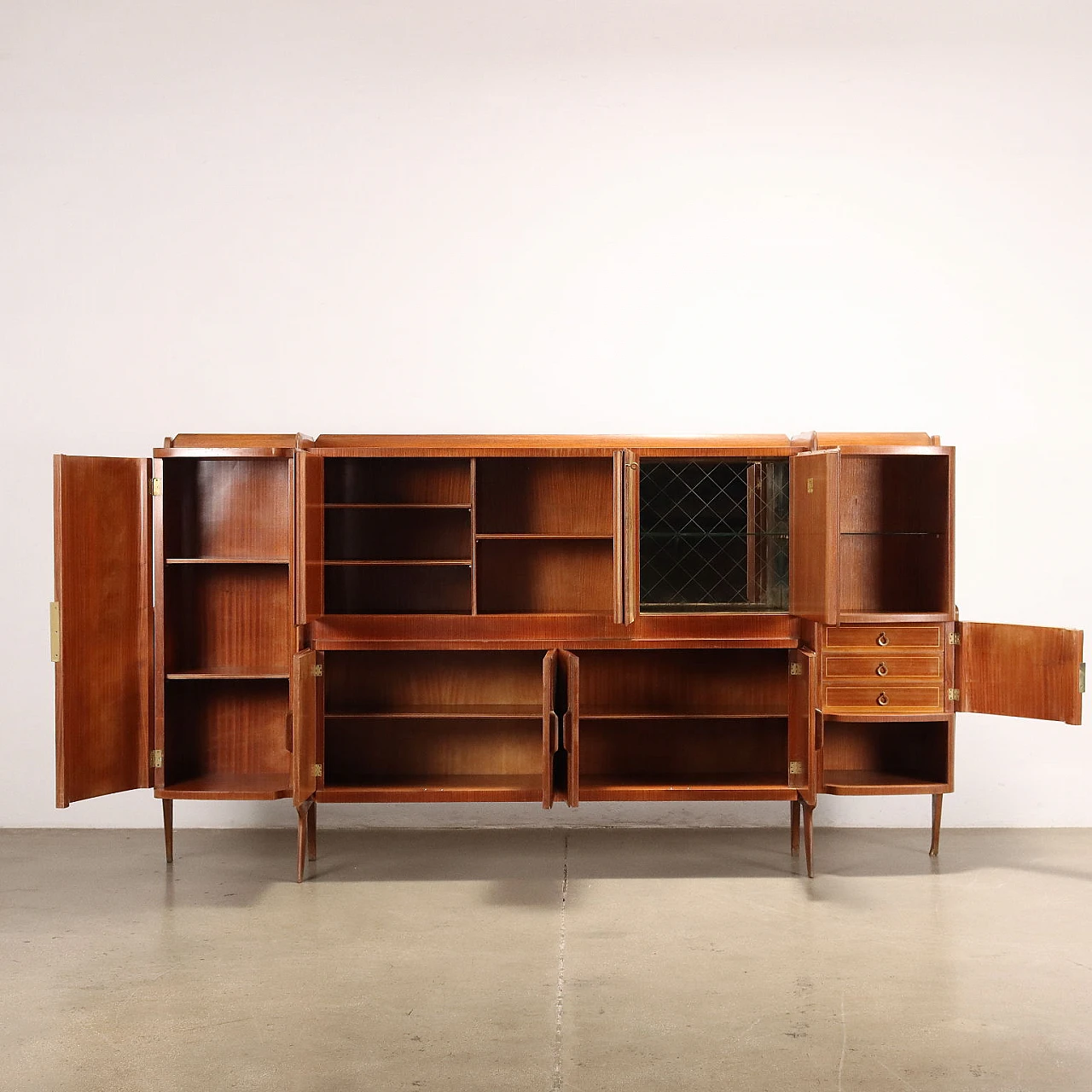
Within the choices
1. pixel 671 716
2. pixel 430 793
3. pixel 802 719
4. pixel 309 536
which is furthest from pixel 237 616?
pixel 802 719

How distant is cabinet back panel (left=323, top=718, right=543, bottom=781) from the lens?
4.88 metres

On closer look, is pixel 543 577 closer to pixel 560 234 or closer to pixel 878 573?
pixel 878 573

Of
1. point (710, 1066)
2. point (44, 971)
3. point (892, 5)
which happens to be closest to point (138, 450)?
point (44, 971)

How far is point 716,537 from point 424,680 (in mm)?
1473

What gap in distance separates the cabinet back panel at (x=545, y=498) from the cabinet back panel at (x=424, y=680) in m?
0.60

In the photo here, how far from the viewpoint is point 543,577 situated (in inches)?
191

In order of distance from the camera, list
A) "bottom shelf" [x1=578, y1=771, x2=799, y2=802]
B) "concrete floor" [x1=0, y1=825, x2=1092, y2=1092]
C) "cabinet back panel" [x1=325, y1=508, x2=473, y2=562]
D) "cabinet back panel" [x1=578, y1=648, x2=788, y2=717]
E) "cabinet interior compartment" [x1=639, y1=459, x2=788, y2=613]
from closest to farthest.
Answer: "concrete floor" [x1=0, y1=825, x2=1092, y2=1092] → "bottom shelf" [x1=578, y1=771, x2=799, y2=802] → "cabinet interior compartment" [x1=639, y1=459, x2=788, y2=613] → "cabinet back panel" [x1=325, y1=508, x2=473, y2=562] → "cabinet back panel" [x1=578, y1=648, x2=788, y2=717]

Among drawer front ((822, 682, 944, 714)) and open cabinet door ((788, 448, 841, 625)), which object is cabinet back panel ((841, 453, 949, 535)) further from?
drawer front ((822, 682, 944, 714))

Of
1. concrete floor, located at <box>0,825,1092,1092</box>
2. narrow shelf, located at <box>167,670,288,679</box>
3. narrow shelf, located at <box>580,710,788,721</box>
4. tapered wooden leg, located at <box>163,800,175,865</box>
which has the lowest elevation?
concrete floor, located at <box>0,825,1092,1092</box>

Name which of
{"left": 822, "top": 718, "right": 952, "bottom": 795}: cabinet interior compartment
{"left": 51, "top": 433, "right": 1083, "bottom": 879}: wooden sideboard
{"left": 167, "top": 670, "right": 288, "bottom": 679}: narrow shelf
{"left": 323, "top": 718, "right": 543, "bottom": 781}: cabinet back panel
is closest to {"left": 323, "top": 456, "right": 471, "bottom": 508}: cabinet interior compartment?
{"left": 51, "top": 433, "right": 1083, "bottom": 879}: wooden sideboard

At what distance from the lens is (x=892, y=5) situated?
16.8ft

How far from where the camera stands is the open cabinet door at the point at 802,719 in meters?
4.34

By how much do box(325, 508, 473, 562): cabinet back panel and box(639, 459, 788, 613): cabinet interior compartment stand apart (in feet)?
2.78

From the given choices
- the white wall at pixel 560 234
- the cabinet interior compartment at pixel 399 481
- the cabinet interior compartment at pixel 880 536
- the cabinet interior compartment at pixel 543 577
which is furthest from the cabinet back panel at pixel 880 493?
the cabinet interior compartment at pixel 399 481
